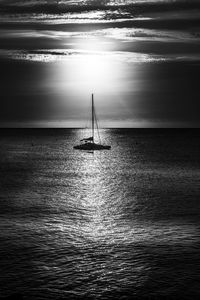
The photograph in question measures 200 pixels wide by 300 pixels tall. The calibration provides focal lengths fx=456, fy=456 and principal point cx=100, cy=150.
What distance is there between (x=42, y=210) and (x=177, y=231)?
63.4ft

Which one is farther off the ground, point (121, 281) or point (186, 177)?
point (186, 177)

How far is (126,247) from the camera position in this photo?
132 ft

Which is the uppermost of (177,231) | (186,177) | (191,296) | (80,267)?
(186,177)

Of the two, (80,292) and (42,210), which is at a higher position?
(42,210)

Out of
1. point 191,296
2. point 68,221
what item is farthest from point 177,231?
point 191,296

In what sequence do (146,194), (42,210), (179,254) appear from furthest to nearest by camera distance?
(146,194) < (42,210) < (179,254)

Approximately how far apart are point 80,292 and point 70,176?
2848 inches

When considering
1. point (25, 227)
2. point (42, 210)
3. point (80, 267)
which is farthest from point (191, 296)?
point (42, 210)

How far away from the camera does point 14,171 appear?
110625 millimetres

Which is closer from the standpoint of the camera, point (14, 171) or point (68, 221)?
point (68, 221)

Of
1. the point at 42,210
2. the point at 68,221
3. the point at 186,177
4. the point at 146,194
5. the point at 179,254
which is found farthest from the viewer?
the point at 186,177

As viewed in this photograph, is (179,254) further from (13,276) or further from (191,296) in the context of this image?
(13,276)

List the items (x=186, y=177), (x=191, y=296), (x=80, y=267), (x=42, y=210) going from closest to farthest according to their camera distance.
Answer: (x=191, y=296) < (x=80, y=267) < (x=42, y=210) < (x=186, y=177)

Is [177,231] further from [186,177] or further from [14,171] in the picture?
[14,171]
